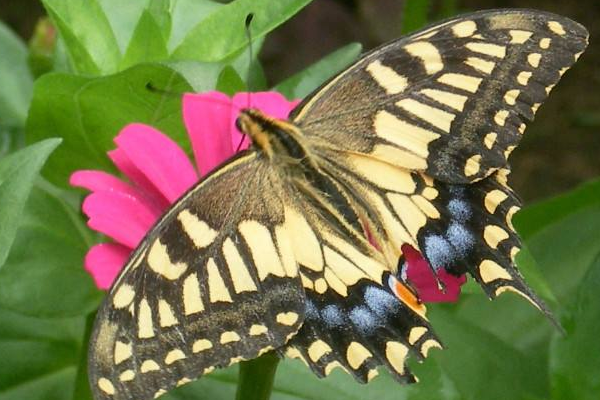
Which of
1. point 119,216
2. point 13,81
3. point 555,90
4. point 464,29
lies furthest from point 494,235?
point 555,90

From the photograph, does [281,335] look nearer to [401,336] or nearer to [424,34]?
[401,336]

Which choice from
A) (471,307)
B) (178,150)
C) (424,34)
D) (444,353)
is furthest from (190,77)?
(471,307)

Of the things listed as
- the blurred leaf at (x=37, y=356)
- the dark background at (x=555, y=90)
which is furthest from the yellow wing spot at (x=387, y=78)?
the dark background at (x=555, y=90)

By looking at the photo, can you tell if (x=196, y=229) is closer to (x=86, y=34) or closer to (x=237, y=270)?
(x=237, y=270)

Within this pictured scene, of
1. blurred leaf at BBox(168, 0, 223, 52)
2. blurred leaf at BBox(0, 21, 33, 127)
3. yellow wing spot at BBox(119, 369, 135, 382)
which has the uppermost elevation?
blurred leaf at BBox(0, 21, 33, 127)

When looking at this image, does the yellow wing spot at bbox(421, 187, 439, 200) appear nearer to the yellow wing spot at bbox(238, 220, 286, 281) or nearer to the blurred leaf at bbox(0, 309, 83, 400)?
the yellow wing spot at bbox(238, 220, 286, 281)

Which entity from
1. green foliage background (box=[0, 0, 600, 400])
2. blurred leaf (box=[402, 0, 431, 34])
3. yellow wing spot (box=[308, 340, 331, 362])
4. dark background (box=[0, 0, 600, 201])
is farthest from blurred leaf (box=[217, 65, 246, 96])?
dark background (box=[0, 0, 600, 201])
